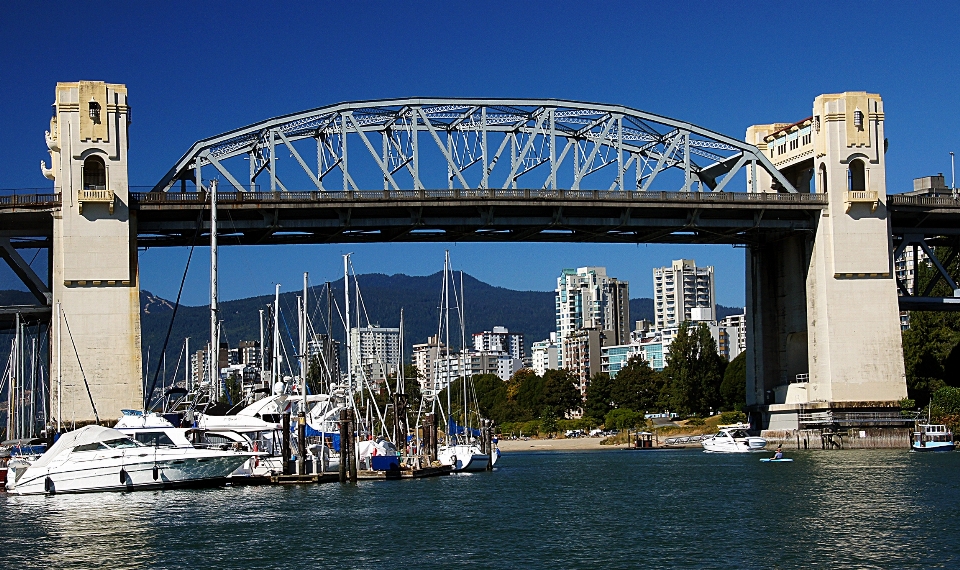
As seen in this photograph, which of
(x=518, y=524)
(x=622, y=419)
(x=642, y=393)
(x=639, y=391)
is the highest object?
(x=639, y=391)

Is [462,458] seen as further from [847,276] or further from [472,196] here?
[847,276]

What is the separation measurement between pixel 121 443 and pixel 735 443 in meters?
54.9

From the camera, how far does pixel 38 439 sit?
73875mm

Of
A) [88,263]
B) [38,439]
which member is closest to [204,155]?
[88,263]

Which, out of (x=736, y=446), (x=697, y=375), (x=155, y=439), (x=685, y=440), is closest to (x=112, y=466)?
(x=155, y=439)

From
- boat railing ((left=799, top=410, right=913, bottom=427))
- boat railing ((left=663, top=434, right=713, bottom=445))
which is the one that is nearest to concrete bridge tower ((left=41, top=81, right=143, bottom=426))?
boat railing ((left=799, top=410, right=913, bottom=427))

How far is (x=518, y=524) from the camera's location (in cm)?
4903

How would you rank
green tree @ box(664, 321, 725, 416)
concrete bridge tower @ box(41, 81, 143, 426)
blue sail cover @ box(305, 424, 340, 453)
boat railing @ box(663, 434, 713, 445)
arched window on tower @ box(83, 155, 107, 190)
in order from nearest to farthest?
concrete bridge tower @ box(41, 81, 143, 426) < blue sail cover @ box(305, 424, 340, 453) < arched window on tower @ box(83, 155, 107, 190) < boat railing @ box(663, 434, 713, 445) < green tree @ box(664, 321, 725, 416)

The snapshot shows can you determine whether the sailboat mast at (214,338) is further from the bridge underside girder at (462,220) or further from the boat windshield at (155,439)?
the bridge underside girder at (462,220)

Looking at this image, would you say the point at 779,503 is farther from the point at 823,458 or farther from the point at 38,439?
the point at 38,439

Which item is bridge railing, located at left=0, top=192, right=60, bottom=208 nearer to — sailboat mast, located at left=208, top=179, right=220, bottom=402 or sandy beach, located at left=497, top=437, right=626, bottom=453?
sailboat mast, located at left=208, top=179, right=220, bottom=402

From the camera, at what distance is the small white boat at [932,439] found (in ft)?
289

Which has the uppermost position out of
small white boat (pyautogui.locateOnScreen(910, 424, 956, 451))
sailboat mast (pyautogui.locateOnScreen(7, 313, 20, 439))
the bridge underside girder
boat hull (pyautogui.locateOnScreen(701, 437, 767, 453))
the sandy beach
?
the bridge underside girder

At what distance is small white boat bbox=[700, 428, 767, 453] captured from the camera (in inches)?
3782
